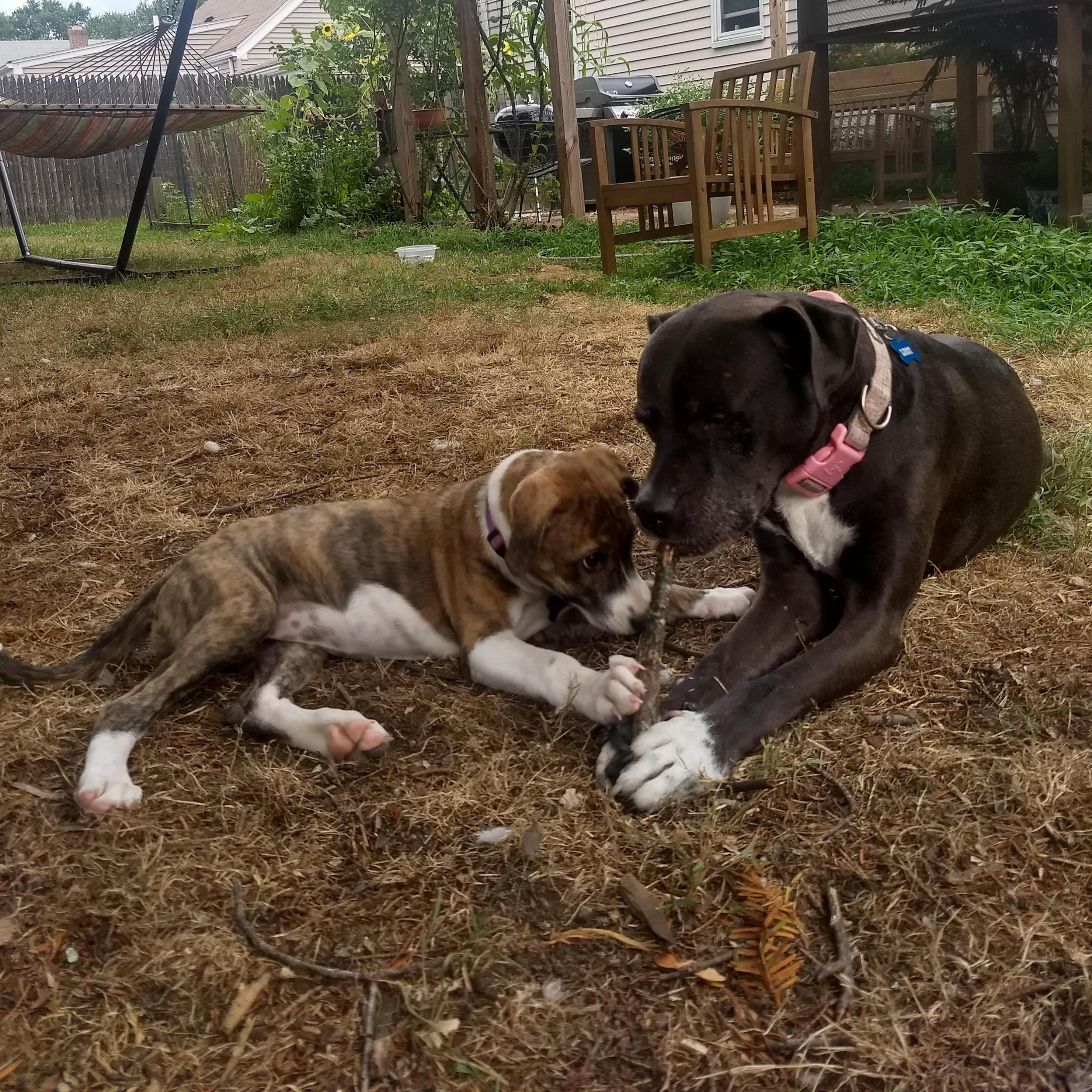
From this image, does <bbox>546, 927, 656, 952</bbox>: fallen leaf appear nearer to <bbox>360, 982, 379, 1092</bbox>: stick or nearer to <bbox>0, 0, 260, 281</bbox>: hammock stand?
<bbox>360, 982, 379, 1092</bbox>: stick

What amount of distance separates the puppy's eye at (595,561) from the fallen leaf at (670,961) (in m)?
1.21

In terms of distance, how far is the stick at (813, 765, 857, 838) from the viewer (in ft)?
7.18

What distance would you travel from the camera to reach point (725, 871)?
2.08m

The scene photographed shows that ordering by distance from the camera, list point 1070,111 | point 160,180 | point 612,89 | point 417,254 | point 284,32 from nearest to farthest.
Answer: point 1070,111
point 417,254
point 612,89
point 160,180
point 284,32

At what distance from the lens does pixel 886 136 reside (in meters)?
10.1

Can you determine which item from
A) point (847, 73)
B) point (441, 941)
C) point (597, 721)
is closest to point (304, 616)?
point (597, 721)

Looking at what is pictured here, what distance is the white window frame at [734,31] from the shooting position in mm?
17703

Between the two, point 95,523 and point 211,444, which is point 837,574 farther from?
point 211,444

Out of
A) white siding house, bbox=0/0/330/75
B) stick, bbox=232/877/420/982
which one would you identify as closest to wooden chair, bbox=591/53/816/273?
stick, bbox=232/877/420/982

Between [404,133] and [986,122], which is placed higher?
[404,133]

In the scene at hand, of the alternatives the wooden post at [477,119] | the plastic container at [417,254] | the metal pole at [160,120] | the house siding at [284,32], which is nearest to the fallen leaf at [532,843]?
the metal pole at [160,120]

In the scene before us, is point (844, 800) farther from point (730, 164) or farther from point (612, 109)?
point (612, 109)

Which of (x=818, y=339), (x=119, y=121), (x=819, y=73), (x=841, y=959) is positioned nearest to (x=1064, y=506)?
(x=818, y=339)

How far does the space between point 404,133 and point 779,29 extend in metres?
6.11
